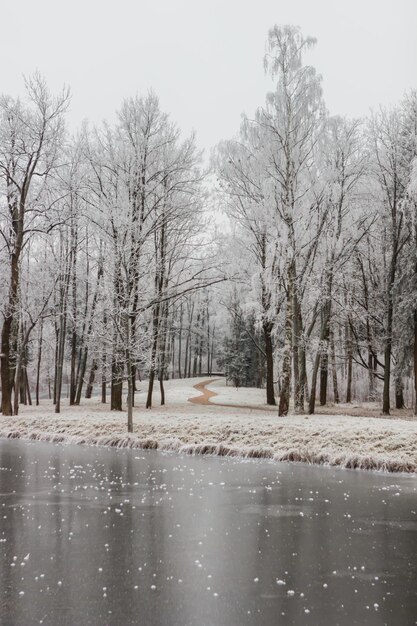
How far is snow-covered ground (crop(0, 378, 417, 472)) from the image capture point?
12812 mm

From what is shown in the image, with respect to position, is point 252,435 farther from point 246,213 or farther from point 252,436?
point 246,213

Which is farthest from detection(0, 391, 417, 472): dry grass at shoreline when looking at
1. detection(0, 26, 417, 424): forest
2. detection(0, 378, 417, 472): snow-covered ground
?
detection(0, 26, 417, 424): forest

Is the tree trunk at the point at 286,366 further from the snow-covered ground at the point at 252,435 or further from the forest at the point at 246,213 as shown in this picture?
the snow-covered ground at the point at 252,435

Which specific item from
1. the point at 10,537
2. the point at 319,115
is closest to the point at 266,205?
the point at 319,115

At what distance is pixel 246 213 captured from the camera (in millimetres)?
22453

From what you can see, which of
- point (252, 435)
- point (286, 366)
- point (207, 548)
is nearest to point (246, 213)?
point (286, 366)

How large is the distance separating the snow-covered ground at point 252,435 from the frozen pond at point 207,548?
4.56 feet

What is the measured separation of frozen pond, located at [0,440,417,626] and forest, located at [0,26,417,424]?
7531mm

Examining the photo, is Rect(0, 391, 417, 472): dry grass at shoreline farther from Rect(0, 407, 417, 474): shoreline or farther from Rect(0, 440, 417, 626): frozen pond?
Rect(0, 440, 417, 626): frozen pond

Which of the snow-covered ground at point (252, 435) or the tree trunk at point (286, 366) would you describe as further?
the tree trunk at point (286, 366)

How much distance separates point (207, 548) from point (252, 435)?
8679mm

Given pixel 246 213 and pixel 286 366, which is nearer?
pixel 286 366

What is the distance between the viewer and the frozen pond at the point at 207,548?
15.9ft

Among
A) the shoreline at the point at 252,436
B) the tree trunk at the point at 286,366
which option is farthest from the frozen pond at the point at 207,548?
the tree trunk at the point at 286,366
